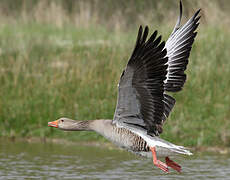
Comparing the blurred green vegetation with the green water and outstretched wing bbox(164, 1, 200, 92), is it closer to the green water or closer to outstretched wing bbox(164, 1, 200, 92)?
the green water

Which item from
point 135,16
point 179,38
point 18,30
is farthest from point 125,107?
point 135,16

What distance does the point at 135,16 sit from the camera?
21266 millimetres

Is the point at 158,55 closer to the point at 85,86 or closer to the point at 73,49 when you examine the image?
the point at 85,86

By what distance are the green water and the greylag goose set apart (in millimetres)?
864

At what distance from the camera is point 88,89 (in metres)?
12.1

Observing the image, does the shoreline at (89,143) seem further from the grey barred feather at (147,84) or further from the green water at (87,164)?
the grey barred feather at (147,84)

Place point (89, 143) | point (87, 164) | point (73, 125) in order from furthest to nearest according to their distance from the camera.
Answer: point (89, 143)
point (87, 164)
point (73, 125)

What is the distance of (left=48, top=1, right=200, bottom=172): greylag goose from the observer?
271 inches

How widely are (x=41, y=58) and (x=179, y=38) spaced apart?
528cm

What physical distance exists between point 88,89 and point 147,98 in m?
4.93

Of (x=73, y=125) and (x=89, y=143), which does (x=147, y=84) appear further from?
(x=89, y=143)

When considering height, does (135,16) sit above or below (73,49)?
above

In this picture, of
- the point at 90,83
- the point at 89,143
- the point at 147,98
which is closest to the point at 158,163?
the point at 147,98

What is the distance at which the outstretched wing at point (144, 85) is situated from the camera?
684cm
